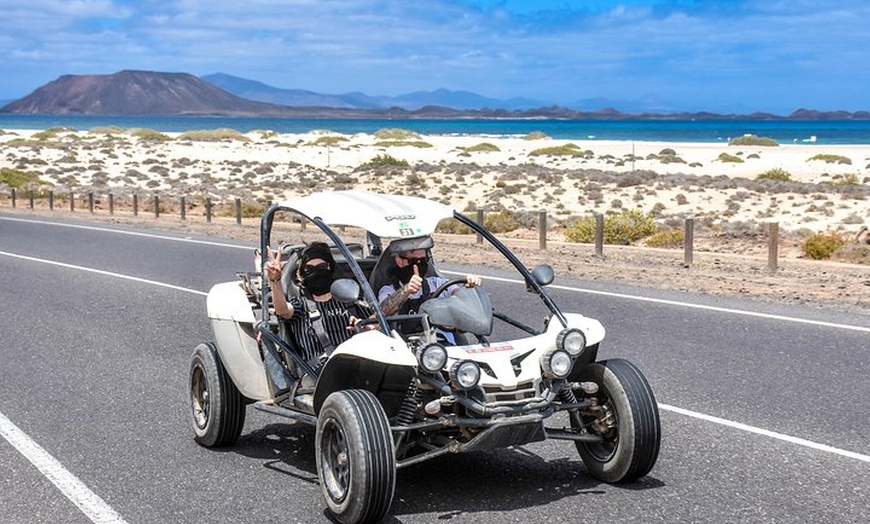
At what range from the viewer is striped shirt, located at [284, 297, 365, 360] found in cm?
682

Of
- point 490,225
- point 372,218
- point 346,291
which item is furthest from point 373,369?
point 490,225

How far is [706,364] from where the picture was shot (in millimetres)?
10297

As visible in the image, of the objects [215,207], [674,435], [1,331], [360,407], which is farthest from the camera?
[215,207]

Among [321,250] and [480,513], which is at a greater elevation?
[321,250]

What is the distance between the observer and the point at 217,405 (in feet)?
23.9

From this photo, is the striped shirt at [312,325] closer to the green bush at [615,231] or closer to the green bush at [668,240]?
the green bush at [668,240]

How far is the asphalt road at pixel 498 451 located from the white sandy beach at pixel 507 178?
19.0 meters

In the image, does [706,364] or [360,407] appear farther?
[706,364]

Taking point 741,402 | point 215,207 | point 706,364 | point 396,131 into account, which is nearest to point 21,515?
point 741,402

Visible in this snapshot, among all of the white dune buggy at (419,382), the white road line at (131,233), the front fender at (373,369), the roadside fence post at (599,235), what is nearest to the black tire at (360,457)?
the white dune buggy at (419,382)

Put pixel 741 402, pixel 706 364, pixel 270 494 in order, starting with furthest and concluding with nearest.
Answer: pixel 706 364 → pixel 741 402 → pixel 270 494

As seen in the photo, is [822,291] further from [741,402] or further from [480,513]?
[480,513]

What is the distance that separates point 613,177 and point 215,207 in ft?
58.3

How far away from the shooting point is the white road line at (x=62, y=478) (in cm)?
614
